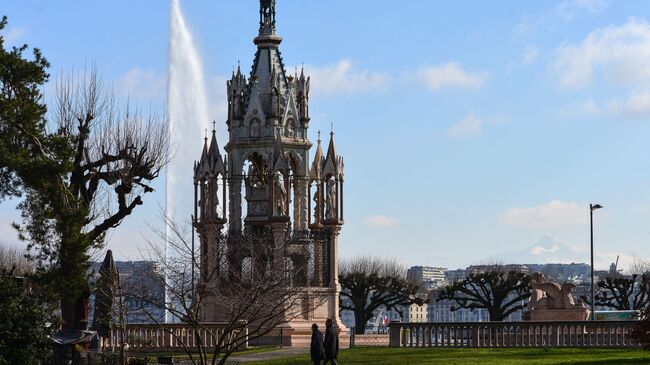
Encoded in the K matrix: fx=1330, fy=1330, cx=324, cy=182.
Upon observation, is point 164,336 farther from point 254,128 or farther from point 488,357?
point 488,357

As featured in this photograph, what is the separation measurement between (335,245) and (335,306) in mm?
3051

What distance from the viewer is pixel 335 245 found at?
217 feet

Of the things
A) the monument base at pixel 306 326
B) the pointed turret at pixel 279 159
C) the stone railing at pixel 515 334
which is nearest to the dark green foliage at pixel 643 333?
the stone railing at pixel 515 334

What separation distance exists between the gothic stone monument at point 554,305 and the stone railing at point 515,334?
6.48m

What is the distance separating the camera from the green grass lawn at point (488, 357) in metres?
40.8

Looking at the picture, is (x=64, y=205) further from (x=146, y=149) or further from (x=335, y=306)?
(x=335, y=306)

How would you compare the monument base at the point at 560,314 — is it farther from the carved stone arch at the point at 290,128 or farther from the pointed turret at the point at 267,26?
the pointed turret at the point at 267,26

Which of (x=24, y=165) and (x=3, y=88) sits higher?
(x=3, y=88)

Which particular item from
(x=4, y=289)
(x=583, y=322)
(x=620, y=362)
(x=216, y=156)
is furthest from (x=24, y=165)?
(x=216, y=156)

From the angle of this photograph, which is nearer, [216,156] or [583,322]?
[583,322]

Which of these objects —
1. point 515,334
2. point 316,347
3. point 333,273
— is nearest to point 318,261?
point 333,273

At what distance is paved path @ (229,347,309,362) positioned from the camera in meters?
48.1

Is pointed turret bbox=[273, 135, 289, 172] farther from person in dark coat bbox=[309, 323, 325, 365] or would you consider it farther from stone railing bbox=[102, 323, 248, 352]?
person in dark coat bbox=[309, 323, 325, 365]

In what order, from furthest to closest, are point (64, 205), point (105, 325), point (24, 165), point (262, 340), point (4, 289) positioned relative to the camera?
point (262, 340), point (105, 325), point (64, 205), point (24, 165), point (4, 289)
